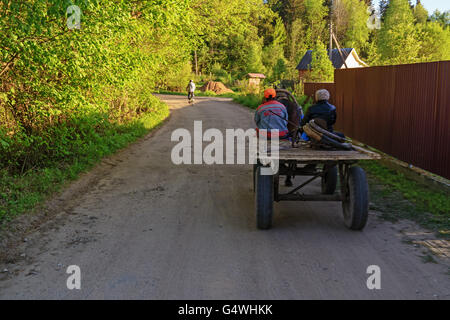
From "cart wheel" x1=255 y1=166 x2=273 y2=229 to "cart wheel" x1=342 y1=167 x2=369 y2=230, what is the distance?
1.06m

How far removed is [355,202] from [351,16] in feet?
294

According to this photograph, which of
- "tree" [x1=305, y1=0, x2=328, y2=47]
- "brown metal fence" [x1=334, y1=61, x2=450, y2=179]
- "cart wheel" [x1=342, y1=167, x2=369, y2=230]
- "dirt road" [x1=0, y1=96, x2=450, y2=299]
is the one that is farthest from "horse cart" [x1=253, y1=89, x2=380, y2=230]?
"tree" [x1=305, y1=0, x2=328, y2=47]

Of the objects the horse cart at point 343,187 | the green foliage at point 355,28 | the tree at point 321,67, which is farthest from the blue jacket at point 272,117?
the green foliage at point 355,28

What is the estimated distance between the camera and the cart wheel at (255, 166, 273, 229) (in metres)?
6.16

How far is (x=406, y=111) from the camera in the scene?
10094mm

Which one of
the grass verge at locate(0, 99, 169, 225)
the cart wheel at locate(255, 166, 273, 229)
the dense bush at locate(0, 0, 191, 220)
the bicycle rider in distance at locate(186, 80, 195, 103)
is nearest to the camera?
the cart wheel at locate(255, 166, 273, 229)

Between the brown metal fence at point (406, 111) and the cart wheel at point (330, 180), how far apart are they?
6.66 ft

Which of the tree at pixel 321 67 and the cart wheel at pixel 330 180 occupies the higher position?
the tree at pixel 321 67

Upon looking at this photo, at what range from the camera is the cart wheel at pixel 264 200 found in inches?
243

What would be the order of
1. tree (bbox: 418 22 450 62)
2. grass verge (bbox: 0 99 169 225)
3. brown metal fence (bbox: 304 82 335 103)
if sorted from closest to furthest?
grass verge (bbox: 0 99 169 225) → brown metal fence (bbox: 304 82 335 103) → tree (bbox: 418 22 450 62)

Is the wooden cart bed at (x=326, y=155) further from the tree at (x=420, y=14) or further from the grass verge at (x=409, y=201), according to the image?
the tree at (x=420, y=14)

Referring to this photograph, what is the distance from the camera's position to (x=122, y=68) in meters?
9.61

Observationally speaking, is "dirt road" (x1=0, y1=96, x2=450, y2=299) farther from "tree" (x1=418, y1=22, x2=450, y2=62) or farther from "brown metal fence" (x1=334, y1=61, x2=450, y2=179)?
"tree" (x1=418, y1=22, x2=450, y2=62)

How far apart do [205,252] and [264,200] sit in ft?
3.82
